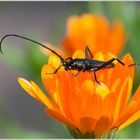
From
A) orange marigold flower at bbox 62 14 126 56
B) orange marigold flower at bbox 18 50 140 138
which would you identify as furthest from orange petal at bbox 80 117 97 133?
orange marigold flower at bbox 62 14 126 56

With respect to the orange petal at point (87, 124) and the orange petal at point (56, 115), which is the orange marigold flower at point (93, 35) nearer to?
the orange petal at point (87, 124)

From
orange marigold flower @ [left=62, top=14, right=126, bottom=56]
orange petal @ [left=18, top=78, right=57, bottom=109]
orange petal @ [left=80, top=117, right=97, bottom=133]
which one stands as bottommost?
orange petal @ [left=80, top=117, right=97, bottom=133]

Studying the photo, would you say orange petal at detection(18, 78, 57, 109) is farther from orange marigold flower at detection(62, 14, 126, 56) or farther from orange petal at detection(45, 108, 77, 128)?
orange marigold flower at detection(62, 14, 126, 56)

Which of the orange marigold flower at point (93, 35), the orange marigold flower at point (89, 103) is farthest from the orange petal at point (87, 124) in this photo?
the orange marigold flower at point (93, 35)

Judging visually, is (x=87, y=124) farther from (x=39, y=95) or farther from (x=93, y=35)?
(x=93, y=35)

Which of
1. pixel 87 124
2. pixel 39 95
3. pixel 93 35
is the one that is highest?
pixel 93 35

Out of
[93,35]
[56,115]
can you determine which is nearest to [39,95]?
[56,115]

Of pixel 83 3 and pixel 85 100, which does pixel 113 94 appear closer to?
pixel 85 100
